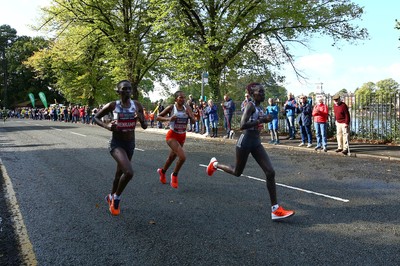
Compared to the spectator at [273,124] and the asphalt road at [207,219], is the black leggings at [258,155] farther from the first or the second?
the spectator at [273,124]

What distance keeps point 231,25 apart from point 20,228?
18918 millimetres

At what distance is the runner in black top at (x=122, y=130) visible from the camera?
5312 mm

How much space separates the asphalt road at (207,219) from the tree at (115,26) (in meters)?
22.2

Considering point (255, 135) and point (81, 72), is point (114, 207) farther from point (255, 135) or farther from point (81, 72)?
point (81, 72)

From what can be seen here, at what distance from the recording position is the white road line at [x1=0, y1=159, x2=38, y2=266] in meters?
3.80

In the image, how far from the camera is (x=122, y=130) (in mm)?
5434

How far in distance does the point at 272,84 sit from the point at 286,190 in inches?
829

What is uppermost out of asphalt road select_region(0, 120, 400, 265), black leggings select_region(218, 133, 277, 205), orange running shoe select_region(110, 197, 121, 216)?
black leggings select_region(218, 133, 277, 205)

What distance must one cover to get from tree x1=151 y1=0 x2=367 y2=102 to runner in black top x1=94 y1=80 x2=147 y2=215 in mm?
15922

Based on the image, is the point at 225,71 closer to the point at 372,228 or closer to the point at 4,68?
the point at 372,228

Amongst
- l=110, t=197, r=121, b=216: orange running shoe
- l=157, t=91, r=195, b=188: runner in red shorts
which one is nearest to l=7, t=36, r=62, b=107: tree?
l=157, t=91, r=195, b=188: runner in red shorts

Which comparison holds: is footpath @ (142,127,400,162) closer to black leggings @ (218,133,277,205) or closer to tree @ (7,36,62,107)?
black leggings @ (218,133,277,205)

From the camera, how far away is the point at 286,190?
22.6ft

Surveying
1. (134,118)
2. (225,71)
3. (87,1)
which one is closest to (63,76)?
(87,1)
